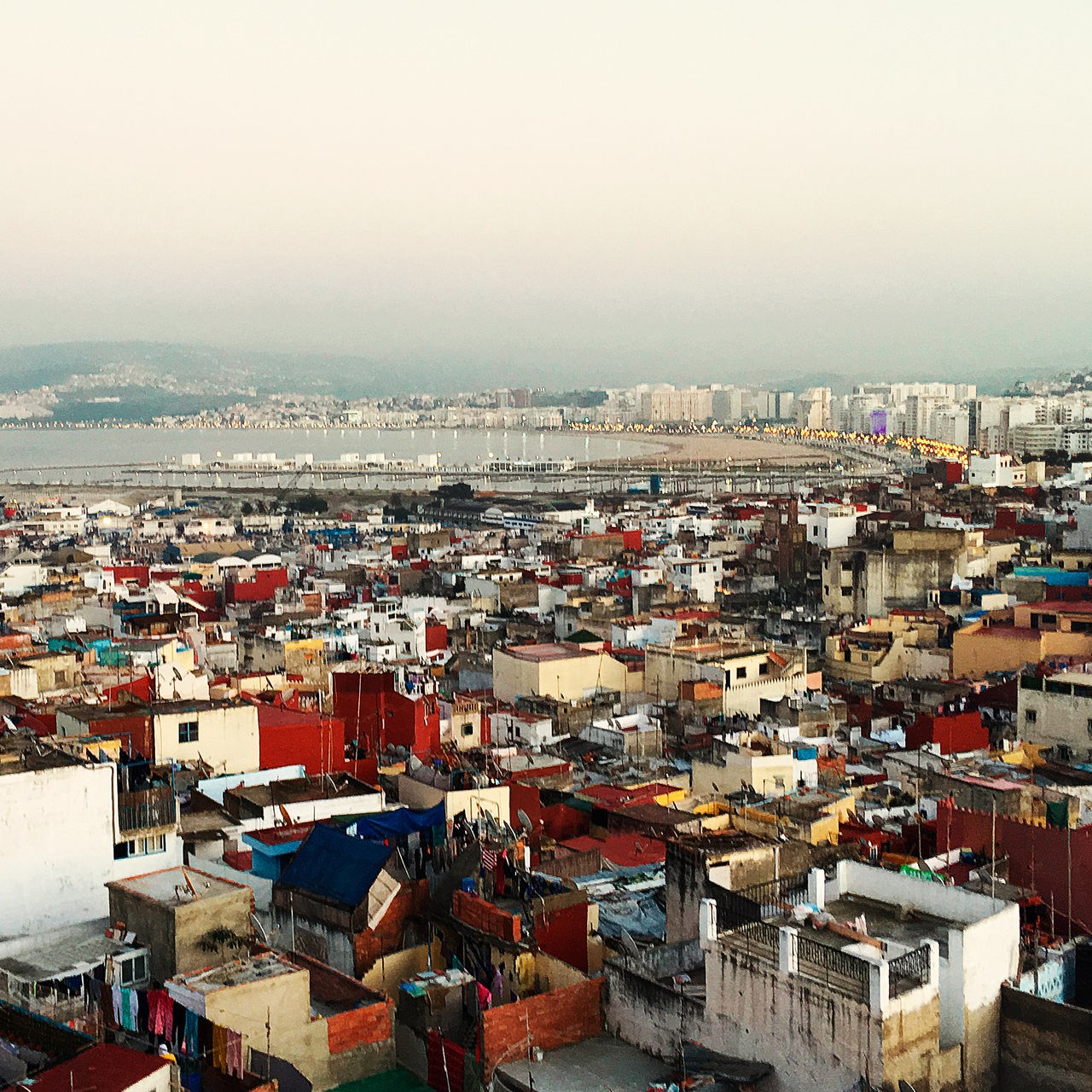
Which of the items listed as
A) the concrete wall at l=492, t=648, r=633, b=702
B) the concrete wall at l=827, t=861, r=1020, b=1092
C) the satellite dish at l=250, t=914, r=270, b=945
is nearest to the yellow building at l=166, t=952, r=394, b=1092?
the satellite dish at l=250, t=914, r=270, b=945

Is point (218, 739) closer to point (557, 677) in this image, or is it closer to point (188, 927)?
point (188, 927)

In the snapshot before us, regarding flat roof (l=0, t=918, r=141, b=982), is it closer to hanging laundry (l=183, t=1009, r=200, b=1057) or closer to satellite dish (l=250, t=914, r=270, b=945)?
satellite dish (l=250, t=914, r=270, b=945)

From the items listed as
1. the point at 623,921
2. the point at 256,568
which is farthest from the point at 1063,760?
the point at 256,568

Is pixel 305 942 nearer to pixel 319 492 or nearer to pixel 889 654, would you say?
pixel 889 654

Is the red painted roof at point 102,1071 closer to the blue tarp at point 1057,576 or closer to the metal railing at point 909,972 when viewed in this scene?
the metal railing at point 909,972

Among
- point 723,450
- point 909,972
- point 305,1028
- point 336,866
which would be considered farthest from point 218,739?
point 723,450

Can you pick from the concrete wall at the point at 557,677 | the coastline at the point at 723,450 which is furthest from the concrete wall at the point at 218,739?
the coastline at the point at 723,450
